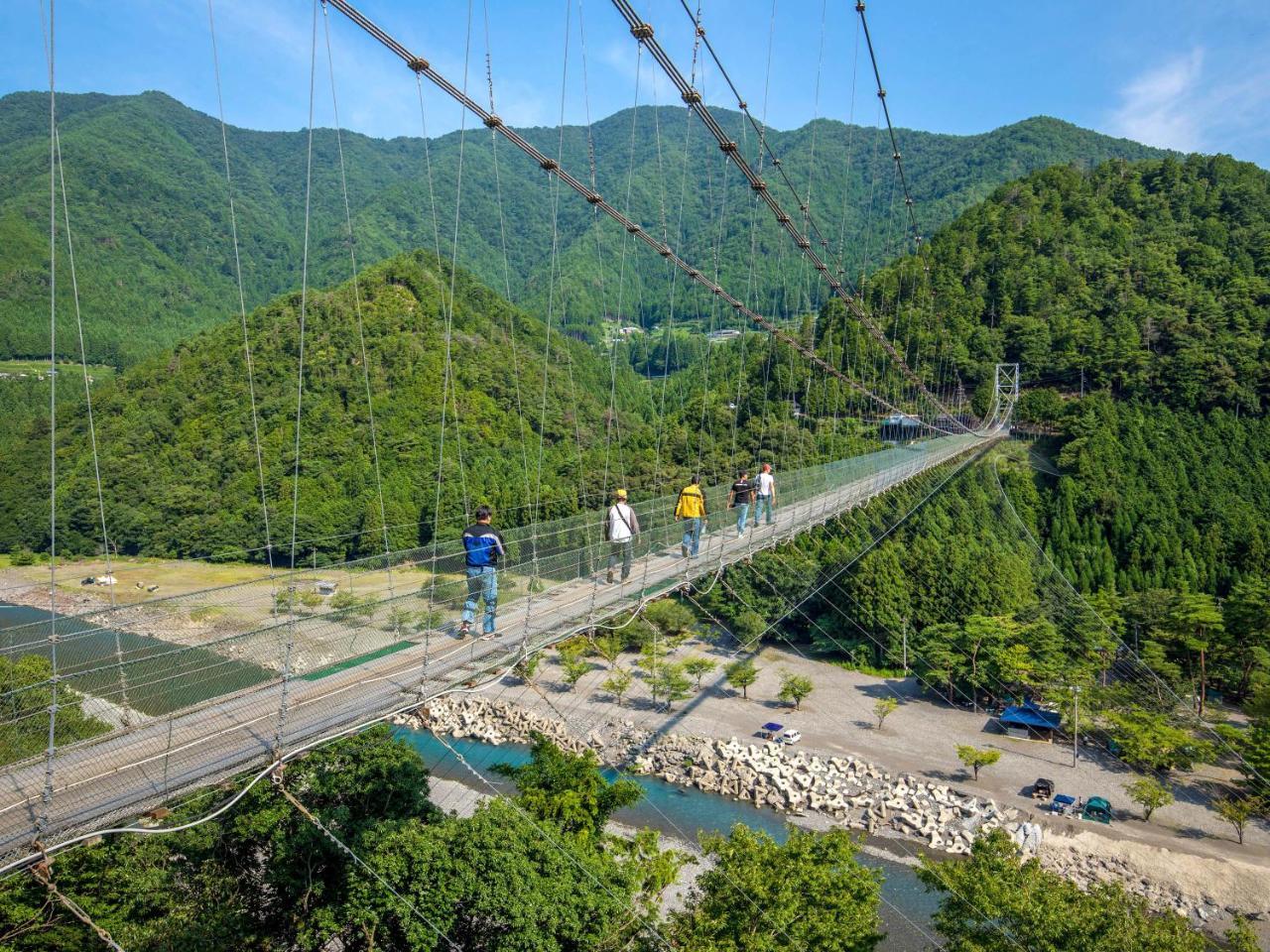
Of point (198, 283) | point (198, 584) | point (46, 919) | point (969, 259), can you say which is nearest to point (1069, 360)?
point (969, 259)

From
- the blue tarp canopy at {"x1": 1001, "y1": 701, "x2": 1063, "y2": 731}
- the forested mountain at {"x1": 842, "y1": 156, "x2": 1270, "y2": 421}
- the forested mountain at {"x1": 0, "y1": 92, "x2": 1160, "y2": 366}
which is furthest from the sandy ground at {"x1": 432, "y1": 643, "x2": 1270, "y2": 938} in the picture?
the forested mountain at {"x1": 0, "y1": 92, "x2": 1160, "y2": 366}

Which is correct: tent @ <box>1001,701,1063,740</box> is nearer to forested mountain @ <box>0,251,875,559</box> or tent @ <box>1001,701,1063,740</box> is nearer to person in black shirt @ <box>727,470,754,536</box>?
forested mountain @ <box>0,251,875,559</box>

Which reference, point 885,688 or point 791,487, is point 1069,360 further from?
point 791,487

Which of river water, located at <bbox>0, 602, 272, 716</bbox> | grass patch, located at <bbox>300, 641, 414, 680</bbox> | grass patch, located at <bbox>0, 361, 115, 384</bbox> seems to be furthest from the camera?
grass patch, located at <bbox>0, 361, 115, 384</bbox>

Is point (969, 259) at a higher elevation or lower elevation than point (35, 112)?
lower

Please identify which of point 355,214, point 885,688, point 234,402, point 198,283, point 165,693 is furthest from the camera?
point 355,214

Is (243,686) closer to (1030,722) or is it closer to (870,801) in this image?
(870,801)

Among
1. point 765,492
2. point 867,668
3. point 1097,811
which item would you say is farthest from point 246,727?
point 867,668
